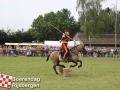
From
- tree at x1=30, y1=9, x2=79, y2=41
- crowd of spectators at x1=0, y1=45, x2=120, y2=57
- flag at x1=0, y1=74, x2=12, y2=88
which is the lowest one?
crowd of spectators at x1=0, y1=45, x2=120, y2=57

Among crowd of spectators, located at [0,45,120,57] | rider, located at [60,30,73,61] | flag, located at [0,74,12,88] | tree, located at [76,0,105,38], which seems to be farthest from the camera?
tree, located at [76,0,105,38]

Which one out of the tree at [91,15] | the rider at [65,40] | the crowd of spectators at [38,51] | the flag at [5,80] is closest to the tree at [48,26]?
the tree at [91,15]

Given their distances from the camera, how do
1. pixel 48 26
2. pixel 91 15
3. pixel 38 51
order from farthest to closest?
pixel 48 26
pixel 91 15
pixel 38 51

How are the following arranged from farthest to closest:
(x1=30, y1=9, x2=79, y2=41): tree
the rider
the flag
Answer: (x1=30, y1=9, x2=79, y2=41): tree
the rider
the flag

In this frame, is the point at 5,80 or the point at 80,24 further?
the point at 80,24

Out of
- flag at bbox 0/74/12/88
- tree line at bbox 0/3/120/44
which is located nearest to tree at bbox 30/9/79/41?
tree line at bbox 0/3/120/44

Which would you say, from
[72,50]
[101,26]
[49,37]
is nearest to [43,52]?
[101,26]

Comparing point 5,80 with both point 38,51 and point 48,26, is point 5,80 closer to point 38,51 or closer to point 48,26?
point 38,51

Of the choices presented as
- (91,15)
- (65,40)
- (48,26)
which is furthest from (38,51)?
(48,26)

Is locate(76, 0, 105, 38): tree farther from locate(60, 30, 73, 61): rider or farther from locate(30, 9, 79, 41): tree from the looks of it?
locate(60, 30, 73, 61): rider

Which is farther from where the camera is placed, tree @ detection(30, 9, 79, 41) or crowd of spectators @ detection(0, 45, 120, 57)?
tree @ detection(30, 9, 79, 41)

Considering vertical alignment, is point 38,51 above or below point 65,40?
below

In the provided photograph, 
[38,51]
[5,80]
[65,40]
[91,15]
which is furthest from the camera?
[91,15]

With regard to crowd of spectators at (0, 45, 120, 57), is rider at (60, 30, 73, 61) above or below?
above
